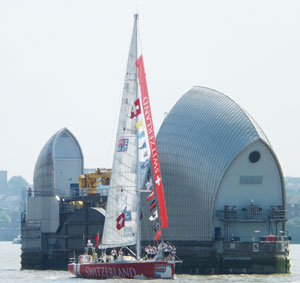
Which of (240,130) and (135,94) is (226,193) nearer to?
(240,130)

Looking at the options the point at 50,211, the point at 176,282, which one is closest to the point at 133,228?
the point at 176,282

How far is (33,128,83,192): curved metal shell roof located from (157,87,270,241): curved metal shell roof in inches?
622

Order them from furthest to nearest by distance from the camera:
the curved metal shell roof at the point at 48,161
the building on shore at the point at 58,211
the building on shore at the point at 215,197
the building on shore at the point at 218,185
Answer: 1. the curved metal shell roof at the point at 48,161
2. the building on shore at the point at 58,211
3. the building on shore at the point at 218,185
4. the building on shore at the point at 215,197

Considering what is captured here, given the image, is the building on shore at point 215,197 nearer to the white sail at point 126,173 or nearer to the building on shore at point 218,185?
the building on shore at point 218,185

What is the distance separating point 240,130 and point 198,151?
3946 mm

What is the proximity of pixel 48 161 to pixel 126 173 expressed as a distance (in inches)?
1345

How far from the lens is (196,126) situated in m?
91.0

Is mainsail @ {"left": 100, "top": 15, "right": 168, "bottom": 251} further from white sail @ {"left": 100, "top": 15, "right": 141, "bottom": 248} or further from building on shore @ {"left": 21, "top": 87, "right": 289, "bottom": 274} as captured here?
building on shore @ {"left": 21, "top": 87, "right": 289, "bottom": 274}

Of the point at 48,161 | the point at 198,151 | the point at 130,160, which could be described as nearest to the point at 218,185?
the point at 198,151

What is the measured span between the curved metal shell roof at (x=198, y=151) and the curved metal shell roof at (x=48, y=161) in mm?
15808

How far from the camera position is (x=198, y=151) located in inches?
3553

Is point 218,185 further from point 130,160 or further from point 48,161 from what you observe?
point 48,161

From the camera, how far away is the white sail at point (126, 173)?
7288cm

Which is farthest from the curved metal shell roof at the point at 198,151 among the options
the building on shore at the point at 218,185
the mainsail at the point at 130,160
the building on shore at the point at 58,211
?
the mainsail at the point at 130,160
